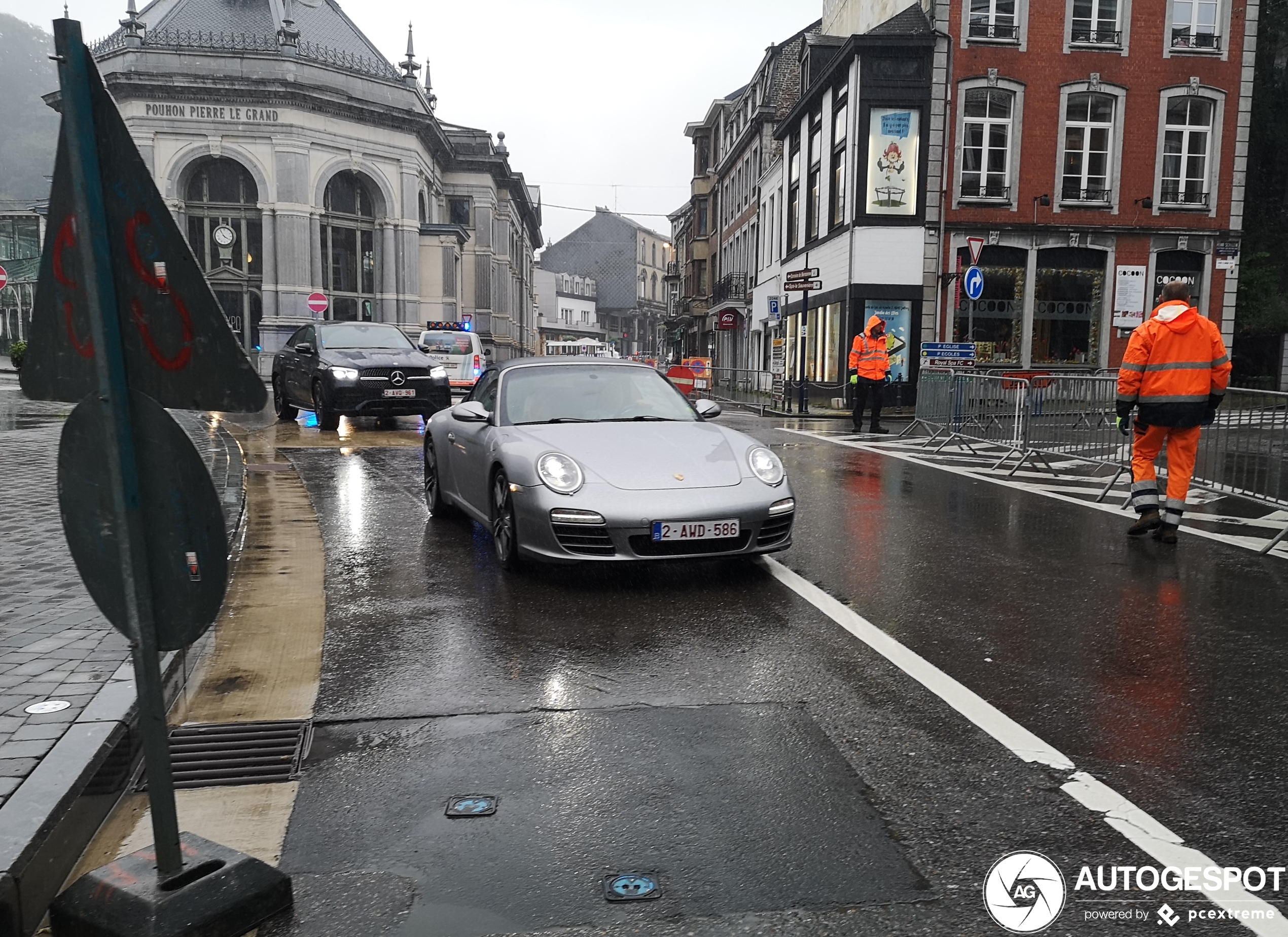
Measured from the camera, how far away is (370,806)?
3.18m

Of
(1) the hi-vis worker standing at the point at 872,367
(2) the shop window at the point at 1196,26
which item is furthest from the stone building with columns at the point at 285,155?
(2) the shop window at the point at 1196,26

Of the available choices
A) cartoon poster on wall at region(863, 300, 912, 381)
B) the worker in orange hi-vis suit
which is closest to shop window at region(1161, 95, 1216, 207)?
cartoon poster on wall at region(863, 300, 912, 381)

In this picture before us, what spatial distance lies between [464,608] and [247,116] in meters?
47.8

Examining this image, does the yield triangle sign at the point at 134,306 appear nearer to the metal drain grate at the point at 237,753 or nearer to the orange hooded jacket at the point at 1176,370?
the metal drain grate at the point at 237,753

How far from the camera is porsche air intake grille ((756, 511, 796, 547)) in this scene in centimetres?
627

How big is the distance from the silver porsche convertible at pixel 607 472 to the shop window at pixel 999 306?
73.0 feet

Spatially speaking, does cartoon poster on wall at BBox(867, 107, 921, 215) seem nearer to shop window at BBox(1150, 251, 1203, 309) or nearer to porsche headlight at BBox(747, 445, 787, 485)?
shop window at BBox(1150, 251, 1203, 309)

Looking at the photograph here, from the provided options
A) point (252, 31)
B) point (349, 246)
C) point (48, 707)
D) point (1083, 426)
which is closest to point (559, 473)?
point (48, 707)

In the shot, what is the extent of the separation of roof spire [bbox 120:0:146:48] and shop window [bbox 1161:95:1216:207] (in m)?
41.7

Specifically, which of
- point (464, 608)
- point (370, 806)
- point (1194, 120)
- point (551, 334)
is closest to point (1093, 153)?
point (1194, 120)

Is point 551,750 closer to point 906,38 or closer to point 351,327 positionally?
point 351,327

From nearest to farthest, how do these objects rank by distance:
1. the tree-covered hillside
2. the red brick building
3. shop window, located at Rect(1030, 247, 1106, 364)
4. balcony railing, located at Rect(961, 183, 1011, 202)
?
1. the red brick building
2. balcony railing, located at Rect(961, 183, 1011, 202)
3. shop window, located at Rect(1030, 247, 1106, 364)
4. the tree-covered hillside

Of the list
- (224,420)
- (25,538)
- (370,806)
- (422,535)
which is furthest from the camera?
(224,420)

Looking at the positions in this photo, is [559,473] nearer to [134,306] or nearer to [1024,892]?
[134,306]
